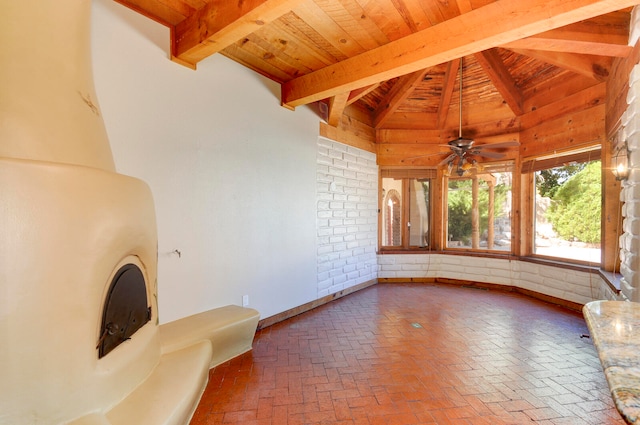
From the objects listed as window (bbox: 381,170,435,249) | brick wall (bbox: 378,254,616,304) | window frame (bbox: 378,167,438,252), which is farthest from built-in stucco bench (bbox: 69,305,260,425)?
window (bbox: 381,170,435,249)

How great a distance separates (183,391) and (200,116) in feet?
7.21

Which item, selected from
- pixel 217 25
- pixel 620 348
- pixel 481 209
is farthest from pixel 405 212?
pixel 620 348

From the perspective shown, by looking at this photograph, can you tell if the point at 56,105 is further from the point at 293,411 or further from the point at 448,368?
the point at 448,368

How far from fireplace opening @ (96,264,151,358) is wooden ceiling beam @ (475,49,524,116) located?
442 cm

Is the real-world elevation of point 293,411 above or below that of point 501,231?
below

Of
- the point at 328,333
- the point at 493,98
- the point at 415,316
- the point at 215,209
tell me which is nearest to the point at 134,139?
the point at 215,209

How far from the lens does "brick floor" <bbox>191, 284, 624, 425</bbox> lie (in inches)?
73.2

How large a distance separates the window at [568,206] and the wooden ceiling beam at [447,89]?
5.04 ft

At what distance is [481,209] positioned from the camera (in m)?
5.16

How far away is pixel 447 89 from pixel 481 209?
215 centimetres

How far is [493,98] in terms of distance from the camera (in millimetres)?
4887

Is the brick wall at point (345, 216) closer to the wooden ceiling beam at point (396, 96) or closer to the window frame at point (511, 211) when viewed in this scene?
the wooden ceiling beam at point (396, 96)

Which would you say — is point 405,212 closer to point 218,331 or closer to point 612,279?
point 612,279

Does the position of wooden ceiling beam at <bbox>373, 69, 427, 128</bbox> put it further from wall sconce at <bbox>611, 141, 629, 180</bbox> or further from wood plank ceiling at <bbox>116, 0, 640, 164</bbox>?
wall sconce at <bbox>611, 141, 629, 180</bbox>
